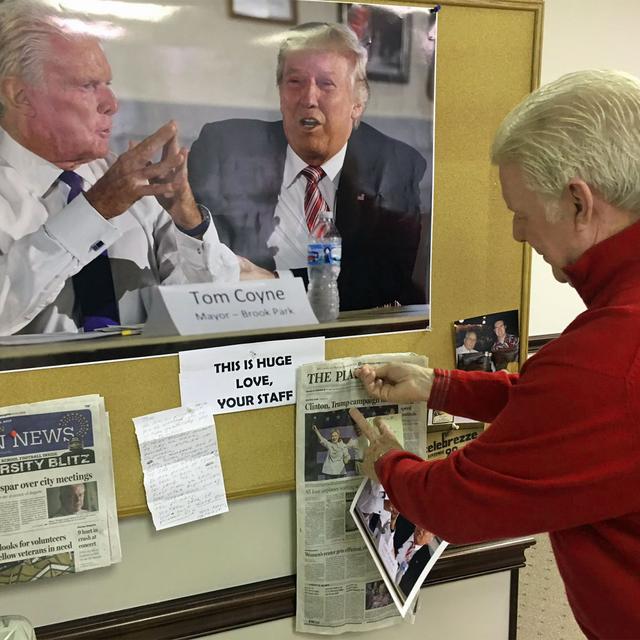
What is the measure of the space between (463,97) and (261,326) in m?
0.53

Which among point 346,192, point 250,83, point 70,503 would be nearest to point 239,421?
point 70,503

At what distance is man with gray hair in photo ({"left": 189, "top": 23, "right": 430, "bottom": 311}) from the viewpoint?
948 mm

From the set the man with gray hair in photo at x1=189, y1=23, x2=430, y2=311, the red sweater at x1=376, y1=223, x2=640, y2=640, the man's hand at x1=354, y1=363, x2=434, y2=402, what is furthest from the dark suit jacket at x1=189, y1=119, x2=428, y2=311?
the red sweater at x1=376, y1=223, x2=640, y2=640

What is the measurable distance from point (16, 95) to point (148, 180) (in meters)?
0.19

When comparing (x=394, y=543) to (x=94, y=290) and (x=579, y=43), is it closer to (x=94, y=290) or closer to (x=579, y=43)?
(x=94, y=290)

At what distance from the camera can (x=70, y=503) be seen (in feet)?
3.14

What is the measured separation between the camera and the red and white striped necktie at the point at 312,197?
1.00 meters

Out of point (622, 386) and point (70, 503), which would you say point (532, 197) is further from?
point (70, 503)

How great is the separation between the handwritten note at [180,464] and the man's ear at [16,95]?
1.53 feet

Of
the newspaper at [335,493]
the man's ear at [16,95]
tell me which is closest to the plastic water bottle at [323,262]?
the newspaper at [335,493]

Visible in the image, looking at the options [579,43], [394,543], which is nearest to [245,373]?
[394,543]

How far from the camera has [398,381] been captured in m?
1.11

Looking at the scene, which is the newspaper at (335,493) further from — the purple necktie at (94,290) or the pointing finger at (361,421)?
the purple necktie at (94,290)

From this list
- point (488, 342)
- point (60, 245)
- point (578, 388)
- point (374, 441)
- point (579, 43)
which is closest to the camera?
point (578, 388)
